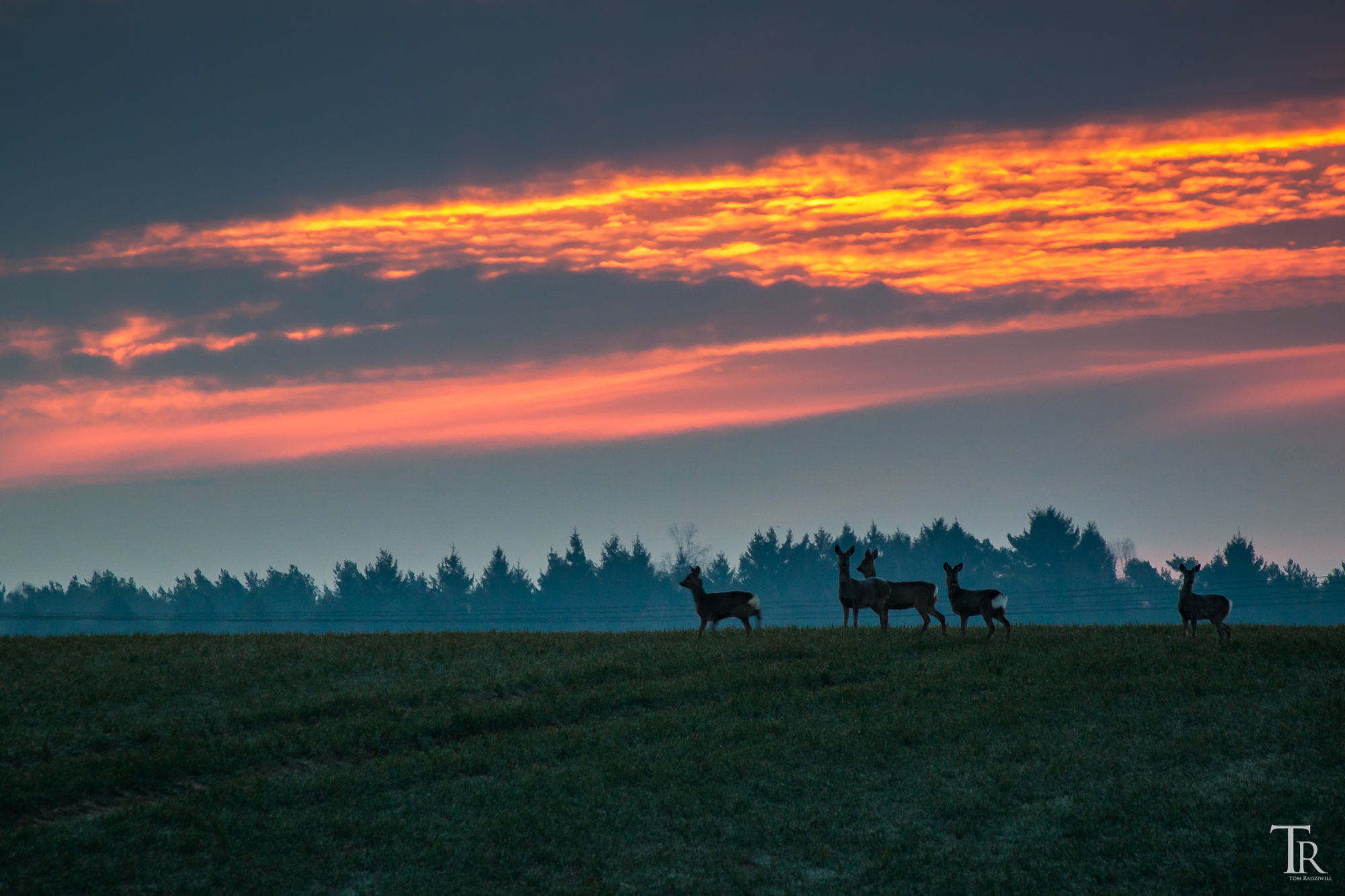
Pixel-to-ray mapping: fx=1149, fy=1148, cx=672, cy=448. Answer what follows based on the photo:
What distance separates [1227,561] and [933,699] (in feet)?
493

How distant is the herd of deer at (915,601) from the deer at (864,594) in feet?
0.06

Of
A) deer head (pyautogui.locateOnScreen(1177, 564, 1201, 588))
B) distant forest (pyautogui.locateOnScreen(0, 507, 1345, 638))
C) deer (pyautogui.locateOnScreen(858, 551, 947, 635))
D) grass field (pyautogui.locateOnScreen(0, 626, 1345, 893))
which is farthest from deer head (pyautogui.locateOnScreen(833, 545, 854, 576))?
distant forest (pyautogui.locateOnScreen(0, 507, 1345, 638))

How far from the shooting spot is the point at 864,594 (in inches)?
1231

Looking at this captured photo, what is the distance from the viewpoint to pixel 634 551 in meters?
173

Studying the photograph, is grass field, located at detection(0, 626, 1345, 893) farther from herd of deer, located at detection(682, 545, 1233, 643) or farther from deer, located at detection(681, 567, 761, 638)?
deer, located at detection(681, 567, 761, 638)

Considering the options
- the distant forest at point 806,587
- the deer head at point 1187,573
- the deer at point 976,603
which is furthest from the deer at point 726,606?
the distant forest at point 806,587

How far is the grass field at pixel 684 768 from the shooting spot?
16.5 m

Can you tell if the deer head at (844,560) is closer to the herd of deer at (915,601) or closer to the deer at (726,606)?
the herd of deer at (915,601)

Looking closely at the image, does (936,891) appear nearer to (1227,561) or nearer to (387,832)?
(387,832)

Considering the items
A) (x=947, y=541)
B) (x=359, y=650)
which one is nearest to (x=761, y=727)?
(x=359, y=650)

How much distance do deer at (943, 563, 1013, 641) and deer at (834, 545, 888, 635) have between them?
1976 mm

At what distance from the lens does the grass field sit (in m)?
16.5

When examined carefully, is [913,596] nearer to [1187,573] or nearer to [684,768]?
[1187,573]

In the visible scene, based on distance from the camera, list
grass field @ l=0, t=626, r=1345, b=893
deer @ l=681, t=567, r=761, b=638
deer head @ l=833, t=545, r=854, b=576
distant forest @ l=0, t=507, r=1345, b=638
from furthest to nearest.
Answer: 1. distant forest @ l=0, t=507, r=1345, b=638
2. deer @ l=681, t=567, r=761, b=638
3. deer head @ l=833, t=545, r=854, b=576
4. grass field @ l=0, t=626, r=1345, b=893
